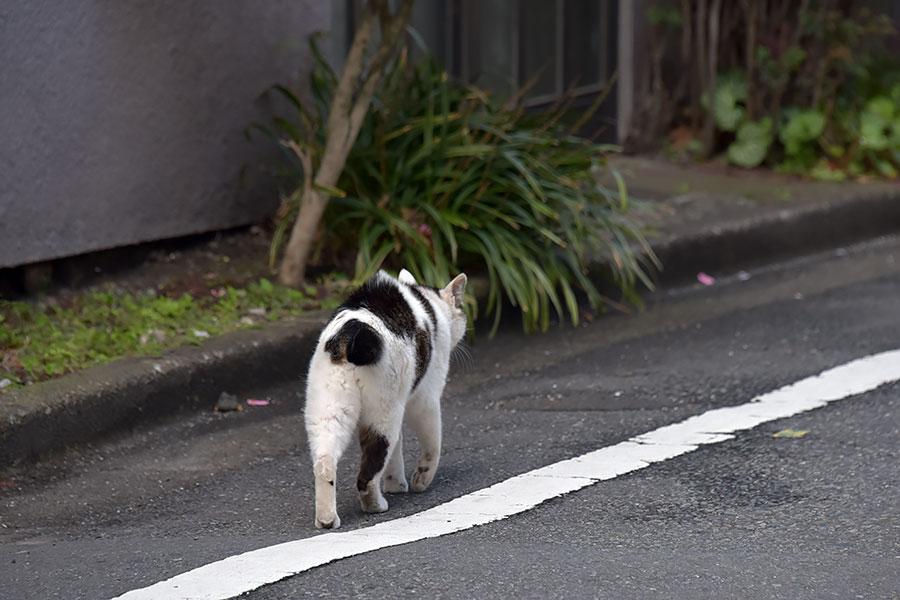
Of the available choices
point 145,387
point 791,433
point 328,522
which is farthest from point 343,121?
point 328,522

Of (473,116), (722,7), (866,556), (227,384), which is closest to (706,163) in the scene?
(722,7)

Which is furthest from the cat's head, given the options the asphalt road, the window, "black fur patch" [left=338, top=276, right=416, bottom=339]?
the window

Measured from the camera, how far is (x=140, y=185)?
6496mm

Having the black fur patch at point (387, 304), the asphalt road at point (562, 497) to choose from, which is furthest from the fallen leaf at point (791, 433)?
the black fur patch at point (387, 304)

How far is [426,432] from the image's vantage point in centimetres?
433

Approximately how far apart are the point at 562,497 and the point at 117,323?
7.66ft

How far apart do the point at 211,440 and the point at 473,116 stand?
257 centimetres

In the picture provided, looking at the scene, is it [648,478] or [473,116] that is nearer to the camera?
[648,478]

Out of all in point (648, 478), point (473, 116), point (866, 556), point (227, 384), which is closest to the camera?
point (866, 556)

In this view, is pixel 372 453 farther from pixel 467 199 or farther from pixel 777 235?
pixel 777 235

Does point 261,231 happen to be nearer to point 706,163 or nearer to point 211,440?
point 211,440

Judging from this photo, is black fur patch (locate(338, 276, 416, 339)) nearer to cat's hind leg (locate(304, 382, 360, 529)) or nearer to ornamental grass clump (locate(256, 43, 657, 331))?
cat's hind leg (locate(304, 382, 360, 529))

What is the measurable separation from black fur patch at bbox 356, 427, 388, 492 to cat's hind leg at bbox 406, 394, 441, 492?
28 centimetres

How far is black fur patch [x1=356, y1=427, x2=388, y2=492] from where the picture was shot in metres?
4.00
